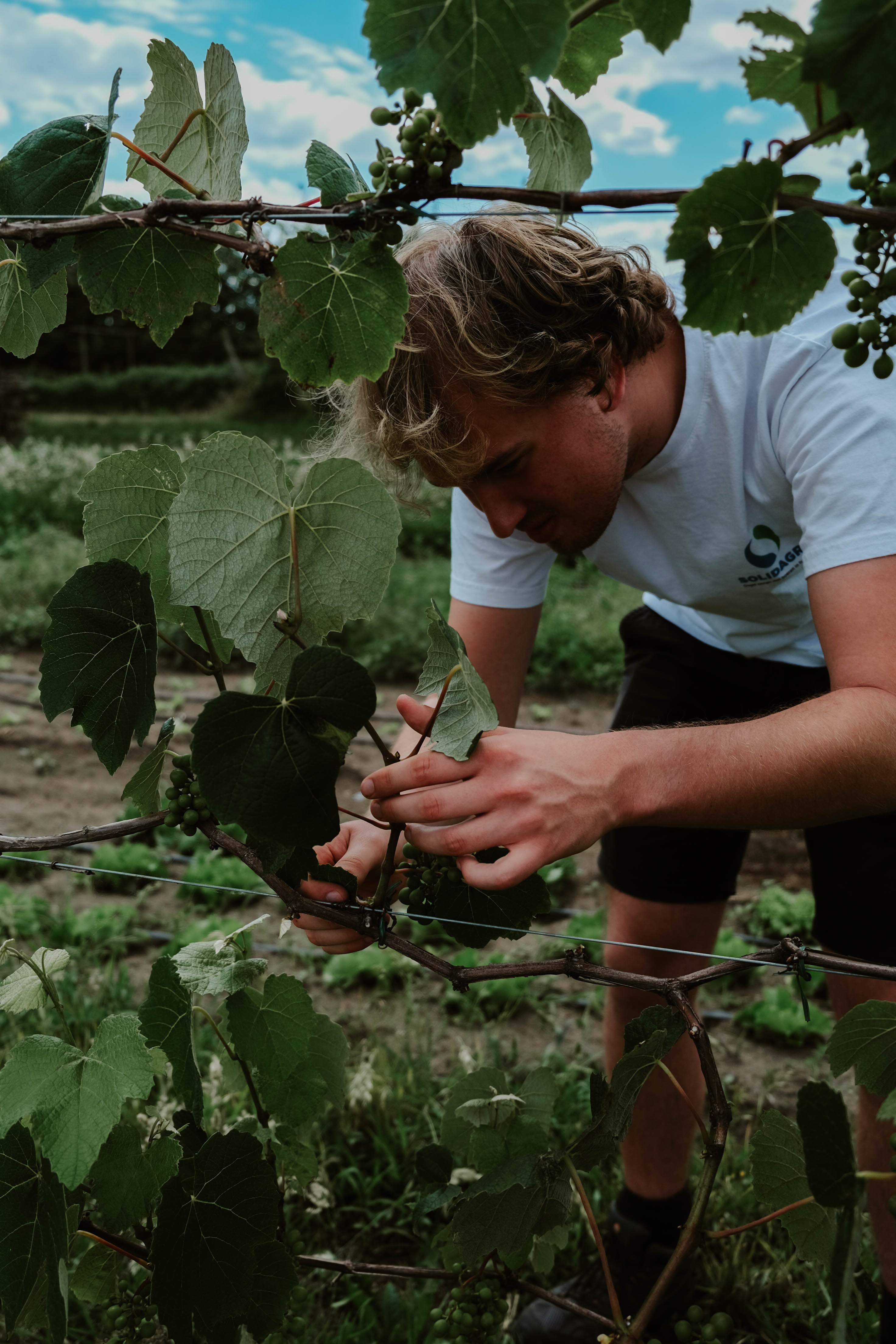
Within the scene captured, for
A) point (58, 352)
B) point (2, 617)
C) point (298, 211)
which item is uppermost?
point (58, 352)

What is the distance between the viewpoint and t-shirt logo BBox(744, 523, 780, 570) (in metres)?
1.78

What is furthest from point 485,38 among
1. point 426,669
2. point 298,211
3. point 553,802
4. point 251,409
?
point 251,409

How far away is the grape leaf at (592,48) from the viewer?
946mm

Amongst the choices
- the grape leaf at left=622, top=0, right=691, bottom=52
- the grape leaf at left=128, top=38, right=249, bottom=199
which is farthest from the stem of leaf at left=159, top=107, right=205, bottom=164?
the grape leaf at left=622, top=0, right=691, bottom=52

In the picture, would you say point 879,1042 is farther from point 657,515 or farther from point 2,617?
point 2,617

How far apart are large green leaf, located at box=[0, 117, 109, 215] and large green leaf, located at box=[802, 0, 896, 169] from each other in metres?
0.70

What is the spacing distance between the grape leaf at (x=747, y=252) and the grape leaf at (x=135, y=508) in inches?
21.2

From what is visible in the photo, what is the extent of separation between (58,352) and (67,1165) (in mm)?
23082

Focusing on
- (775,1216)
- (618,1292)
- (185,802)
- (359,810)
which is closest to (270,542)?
(185,802)

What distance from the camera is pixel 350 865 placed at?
57.1 inches

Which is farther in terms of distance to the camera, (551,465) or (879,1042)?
(551,465)

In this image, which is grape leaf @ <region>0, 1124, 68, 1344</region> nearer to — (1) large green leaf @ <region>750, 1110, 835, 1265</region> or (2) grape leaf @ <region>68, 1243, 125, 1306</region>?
(2) grape leaf @ <region>68, 1243, 125, 1306</region>

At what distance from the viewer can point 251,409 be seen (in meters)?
19.4

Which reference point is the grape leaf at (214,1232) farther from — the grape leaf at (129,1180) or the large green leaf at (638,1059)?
the large green leaf at (638,1059)
